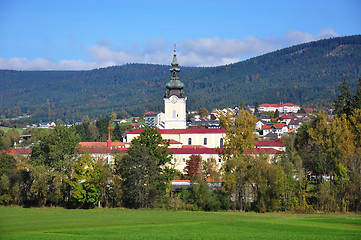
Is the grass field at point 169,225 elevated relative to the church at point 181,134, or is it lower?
lower

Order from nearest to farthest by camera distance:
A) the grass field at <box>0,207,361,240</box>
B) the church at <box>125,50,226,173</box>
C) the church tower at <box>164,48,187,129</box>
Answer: the grass field at <box>0,207,361,240</box> < the church at <box>125,50,226,173</box> < the church tower at <box>164,48,187,129</box>

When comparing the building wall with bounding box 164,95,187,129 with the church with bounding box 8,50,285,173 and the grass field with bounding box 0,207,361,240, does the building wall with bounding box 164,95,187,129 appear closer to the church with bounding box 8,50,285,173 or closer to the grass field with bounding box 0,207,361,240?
the church with bounding box 8,50,285,173

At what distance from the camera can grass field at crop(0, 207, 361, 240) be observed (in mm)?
32250

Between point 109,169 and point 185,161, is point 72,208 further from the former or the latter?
point 185,161

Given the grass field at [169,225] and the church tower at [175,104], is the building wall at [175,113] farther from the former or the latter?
the grass field at [169,225]

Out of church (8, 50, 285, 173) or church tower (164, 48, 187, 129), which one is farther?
church tower (164, 48, 187, 129)

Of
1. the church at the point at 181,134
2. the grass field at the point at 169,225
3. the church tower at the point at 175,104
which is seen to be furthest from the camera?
the church tower at the point at 175,104

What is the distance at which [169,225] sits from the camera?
3722 cm

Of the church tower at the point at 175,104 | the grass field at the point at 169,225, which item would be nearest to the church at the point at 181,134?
the church tower at the point at 175,104

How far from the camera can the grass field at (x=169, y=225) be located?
32.2 meters

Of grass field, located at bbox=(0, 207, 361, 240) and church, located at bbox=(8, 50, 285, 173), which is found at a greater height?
church, located at bbox=(8, 50, 285, 173)

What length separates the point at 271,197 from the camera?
4953 centimetres

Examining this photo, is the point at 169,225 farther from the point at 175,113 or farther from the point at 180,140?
the point at 175,113

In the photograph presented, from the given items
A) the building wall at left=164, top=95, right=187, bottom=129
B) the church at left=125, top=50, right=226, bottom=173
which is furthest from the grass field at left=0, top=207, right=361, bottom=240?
the building wall at left=164, top=95, right=187, bottom=129
